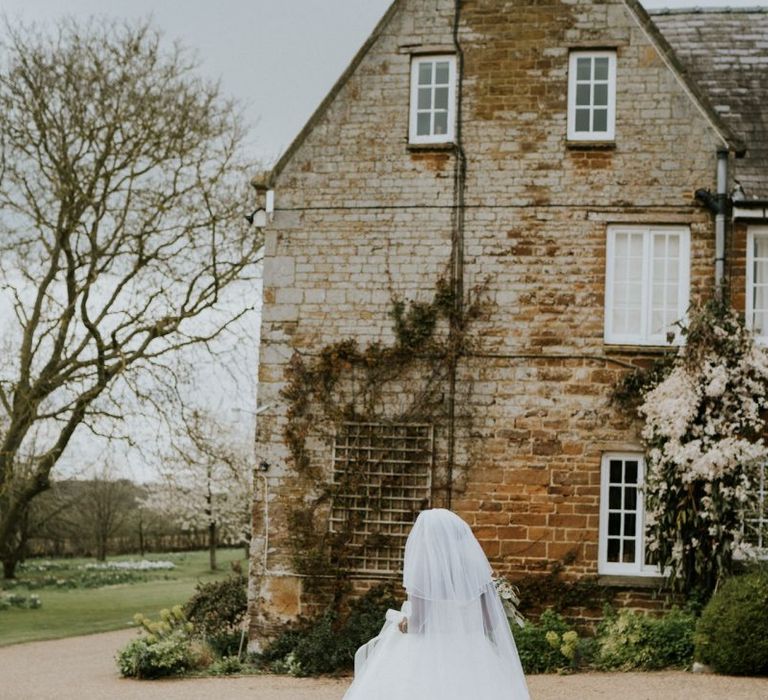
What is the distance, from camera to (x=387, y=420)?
56.4 feet

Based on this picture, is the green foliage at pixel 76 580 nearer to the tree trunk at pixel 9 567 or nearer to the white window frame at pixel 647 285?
the tree trunk at pixel 9 567

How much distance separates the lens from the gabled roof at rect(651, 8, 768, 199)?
17.8 m

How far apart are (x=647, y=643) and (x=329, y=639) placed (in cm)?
421

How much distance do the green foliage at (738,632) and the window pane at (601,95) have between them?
23.4ft

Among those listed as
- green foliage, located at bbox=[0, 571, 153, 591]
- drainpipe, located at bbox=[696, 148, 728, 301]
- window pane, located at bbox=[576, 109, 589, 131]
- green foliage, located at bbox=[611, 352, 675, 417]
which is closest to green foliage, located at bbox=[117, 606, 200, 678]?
green foliage, located at bbox=[611, 352, 675, 417]

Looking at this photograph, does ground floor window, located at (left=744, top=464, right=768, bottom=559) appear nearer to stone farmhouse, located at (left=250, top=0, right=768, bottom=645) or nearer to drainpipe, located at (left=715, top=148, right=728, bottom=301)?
stone farmhouse, located at (left=250, top=0, right=768, bottom=645)

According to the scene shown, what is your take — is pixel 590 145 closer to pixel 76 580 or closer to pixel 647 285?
pixel 647 285

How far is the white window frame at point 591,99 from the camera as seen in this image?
1727cm

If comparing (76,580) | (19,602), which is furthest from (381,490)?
(76,580)

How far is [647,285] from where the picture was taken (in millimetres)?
16984

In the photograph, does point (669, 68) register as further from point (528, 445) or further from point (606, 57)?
point (528, 445)

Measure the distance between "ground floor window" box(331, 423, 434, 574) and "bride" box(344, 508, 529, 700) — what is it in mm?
9361

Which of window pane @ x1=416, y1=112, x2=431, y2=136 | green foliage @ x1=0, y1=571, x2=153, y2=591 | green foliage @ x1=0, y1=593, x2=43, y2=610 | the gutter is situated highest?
window pane @ x1=416, y1=112, x2=431, y2=136

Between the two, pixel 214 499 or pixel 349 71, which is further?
pixel 214 499
